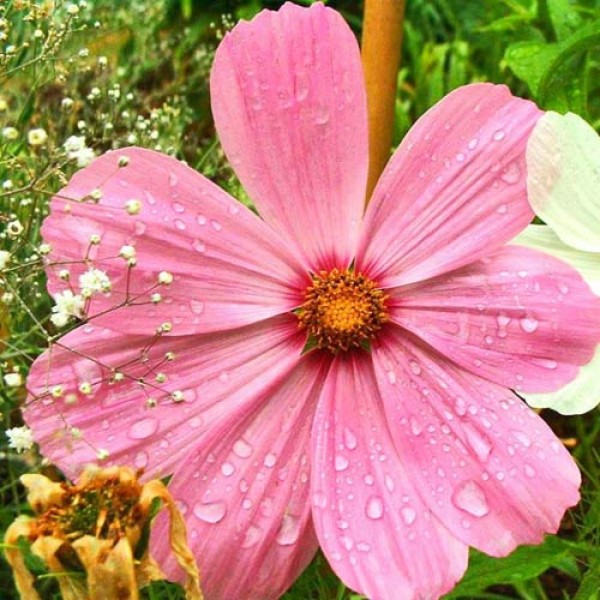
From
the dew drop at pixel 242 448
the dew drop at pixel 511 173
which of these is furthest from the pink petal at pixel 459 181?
the dew drop at pixel 242 448

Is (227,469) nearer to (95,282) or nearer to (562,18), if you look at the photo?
(95,282)

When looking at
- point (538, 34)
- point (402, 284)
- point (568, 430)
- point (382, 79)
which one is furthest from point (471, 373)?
point (538, 34)

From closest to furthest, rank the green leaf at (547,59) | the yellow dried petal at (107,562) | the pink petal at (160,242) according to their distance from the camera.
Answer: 1. the yellow dried petal at (107,562)
2. the pink petal at (160,242)
3. the green leaf at (547,59)

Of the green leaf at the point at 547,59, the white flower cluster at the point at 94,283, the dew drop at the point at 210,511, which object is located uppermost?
the green leaf at the point at 547,59

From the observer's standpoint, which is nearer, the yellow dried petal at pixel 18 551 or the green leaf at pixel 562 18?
the yellow dried petal at pixel 18 551

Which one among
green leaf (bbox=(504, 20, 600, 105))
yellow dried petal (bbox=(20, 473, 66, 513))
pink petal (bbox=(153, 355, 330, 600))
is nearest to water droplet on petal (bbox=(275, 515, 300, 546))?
pink petal (bbox=(153, 355, 330, 600))

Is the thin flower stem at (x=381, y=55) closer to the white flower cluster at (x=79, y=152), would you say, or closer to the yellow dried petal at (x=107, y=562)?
the white flower cluster at (x=79, y=152)

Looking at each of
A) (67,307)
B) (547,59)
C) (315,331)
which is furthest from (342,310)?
(547,59)

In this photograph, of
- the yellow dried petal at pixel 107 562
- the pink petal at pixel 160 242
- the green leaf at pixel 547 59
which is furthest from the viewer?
the green leaf at pixel 547 59
